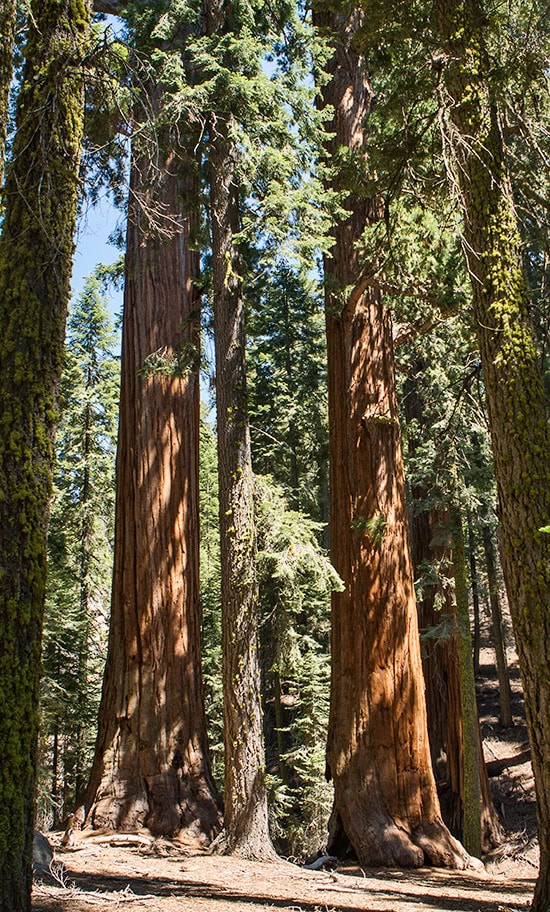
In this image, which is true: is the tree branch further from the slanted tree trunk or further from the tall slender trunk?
the tall slender trunk

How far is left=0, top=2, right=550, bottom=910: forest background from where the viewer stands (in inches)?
185

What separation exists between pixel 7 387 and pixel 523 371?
343 centimetres

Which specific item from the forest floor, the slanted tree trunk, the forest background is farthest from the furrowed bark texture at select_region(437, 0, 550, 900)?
the slanted tree trunk

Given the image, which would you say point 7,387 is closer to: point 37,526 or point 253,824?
point 37,526

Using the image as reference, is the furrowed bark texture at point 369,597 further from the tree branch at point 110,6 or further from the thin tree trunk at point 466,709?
the thin tree trunk at point 466,709

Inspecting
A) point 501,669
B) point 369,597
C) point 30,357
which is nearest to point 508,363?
point 30,357

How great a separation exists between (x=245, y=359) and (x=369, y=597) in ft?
10.6

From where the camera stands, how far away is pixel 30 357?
14.3ft

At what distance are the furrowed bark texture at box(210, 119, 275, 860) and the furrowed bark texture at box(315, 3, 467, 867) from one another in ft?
5.53

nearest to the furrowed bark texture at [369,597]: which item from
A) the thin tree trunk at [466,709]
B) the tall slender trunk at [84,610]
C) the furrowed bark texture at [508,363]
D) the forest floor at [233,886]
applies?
the forest floor at [233,886]

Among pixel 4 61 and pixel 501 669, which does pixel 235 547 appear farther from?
pixel 501 669

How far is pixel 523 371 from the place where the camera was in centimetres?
543

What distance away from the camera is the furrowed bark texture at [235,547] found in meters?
7.32

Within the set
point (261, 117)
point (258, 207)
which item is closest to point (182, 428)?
point (258, 207)
